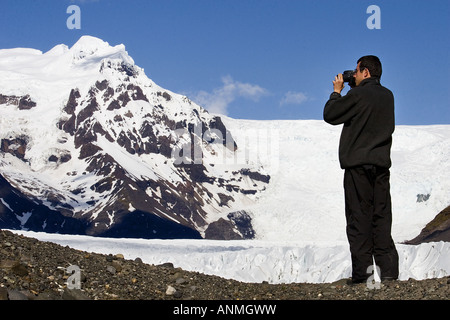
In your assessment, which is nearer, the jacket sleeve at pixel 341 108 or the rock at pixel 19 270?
the rock at pixel 19 270

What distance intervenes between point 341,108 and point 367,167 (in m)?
0.86

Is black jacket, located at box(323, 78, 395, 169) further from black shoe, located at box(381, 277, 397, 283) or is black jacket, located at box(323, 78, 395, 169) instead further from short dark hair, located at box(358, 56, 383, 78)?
black shoe, located at box(381, 277, 397, 283)

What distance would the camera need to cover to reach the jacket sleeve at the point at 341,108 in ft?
33.8

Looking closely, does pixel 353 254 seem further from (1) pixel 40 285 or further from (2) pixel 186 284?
(1) pixel 40 285

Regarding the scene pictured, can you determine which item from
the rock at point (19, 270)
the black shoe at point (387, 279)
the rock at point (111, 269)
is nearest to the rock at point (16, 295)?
the rock at point (19, 270)

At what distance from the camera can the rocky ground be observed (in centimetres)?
941

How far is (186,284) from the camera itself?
36.8ft

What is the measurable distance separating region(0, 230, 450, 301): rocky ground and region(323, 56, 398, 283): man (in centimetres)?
47

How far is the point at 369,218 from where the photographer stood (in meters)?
10.4

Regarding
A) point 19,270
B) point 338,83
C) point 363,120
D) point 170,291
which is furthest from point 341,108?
point 19,270

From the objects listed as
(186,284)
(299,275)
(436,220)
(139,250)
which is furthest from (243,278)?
(436,220)

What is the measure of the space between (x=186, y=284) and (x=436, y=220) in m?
184

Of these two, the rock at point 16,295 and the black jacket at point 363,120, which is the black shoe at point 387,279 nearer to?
the black jacket at point 363,120

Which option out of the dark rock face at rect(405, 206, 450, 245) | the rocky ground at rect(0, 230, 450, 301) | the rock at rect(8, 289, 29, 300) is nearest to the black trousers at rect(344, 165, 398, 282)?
the rocky ground at rect(0, 230, 450, 301)
